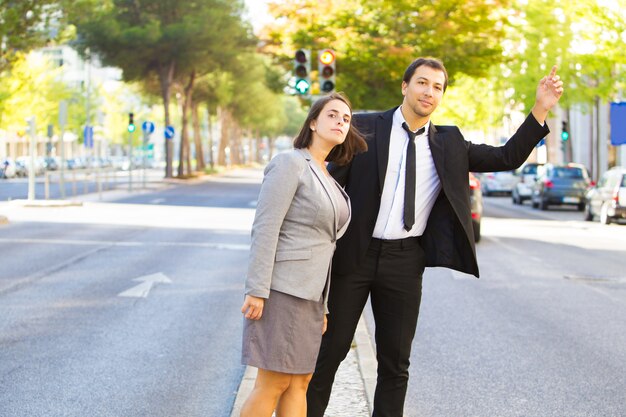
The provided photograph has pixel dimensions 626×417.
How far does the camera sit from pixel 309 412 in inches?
190

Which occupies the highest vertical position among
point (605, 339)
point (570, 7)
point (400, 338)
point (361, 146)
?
point (570, 7)

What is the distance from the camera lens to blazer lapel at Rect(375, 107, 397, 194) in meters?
4.80

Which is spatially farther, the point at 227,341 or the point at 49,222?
the point at 49,222

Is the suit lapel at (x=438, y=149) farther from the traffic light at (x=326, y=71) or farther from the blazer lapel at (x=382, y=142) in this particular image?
the traffic light at (x=326, y=71)

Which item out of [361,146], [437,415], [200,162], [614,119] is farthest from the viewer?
[200,162]

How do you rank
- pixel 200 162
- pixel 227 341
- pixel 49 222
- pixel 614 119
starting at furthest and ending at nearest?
1. pixel 200 162
2. pixel 614 119
3. pixel 49 222
4. pixel 227 341

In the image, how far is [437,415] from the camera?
6.46m

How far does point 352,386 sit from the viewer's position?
22.6 ft

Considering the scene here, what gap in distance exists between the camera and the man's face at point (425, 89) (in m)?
4.81

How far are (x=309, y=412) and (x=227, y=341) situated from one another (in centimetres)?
436

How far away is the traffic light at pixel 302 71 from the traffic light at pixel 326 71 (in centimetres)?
24

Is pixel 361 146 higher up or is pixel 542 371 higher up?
pixel 361 146

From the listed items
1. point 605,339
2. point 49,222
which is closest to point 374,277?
point 605,339

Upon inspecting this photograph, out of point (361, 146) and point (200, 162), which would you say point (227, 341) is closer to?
point (361, 146)
